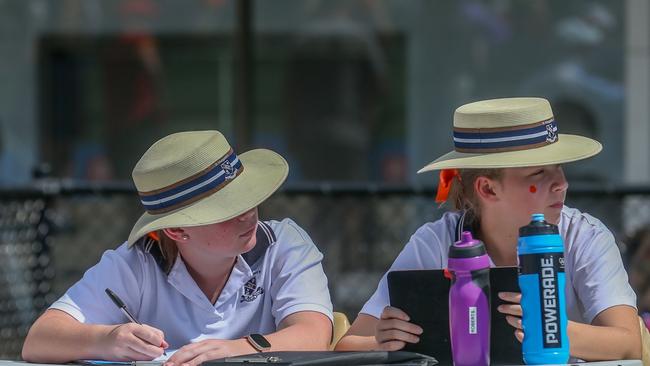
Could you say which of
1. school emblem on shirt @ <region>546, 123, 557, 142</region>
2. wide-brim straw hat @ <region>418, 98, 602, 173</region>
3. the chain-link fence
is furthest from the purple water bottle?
the chain-link fence

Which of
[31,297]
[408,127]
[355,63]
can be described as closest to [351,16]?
[355,63]

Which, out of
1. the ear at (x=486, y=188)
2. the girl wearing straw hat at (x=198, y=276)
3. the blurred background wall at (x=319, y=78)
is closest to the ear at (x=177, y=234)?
the girl wearing straw hat at (x=198, y=276)

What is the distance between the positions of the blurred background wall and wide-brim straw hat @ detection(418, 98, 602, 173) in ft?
12.7

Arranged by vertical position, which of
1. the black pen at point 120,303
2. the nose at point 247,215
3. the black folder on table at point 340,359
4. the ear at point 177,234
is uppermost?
the nose at point 247,215

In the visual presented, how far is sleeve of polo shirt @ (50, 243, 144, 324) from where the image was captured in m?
3.07

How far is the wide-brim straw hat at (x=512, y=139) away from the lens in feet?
9.20

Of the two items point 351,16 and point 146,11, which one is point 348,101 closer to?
point 351,16

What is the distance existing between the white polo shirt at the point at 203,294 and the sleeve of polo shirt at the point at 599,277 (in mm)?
642

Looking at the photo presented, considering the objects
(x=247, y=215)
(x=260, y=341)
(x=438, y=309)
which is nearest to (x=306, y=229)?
(x=247, y=215)

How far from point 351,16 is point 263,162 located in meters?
4.34

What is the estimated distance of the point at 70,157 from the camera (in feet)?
24.8

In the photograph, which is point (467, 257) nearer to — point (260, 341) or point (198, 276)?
point (260, 341)

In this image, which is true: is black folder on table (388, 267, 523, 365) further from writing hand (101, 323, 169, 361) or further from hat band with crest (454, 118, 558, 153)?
writing hand (101, 323, 169, 361)

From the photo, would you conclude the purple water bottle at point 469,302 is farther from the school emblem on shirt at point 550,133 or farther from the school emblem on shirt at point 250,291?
the school emblem on shirt at point 250,291
